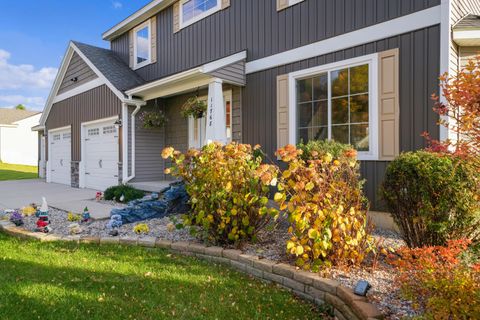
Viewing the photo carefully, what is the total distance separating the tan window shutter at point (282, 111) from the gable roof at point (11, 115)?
33.9m

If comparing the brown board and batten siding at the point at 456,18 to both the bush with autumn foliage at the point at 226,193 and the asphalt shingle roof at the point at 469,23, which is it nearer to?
the asphalt shingle roof at the point at 469,23

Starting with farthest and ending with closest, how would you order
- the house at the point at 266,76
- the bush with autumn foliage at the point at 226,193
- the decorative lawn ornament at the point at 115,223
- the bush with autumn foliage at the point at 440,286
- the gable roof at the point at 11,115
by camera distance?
the gable roof at the point at 11,115 → the decorative lawn ornament at the point at 115,223 → the house at the point at 266,76 → the bush with autumn foliage at the point at 226,193 → the bush with autumn foliage at the point at 440,286

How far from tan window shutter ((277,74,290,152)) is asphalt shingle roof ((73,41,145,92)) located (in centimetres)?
490

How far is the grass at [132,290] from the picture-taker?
2.84m

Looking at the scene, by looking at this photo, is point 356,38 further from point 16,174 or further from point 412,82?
point 16,174

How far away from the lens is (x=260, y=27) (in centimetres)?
733

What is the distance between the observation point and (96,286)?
131 inches

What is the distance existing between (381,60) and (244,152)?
2.92 meters

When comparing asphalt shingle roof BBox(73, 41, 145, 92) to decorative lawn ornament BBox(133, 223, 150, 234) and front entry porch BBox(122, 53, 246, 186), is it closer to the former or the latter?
front entry porch BBox(122, 53, 246, 186)

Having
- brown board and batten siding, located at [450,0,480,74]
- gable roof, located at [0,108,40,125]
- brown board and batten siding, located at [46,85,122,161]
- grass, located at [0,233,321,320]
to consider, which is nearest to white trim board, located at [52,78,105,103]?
brown board and batten siding, located at [46,85,122,161]

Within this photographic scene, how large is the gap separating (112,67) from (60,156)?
4.91 metres

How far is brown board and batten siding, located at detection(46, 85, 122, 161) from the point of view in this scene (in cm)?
1033

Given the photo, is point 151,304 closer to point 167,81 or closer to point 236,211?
point 236,211

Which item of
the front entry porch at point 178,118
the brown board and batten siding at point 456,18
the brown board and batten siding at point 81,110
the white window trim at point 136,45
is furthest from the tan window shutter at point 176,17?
the brown board and batten siding at point 456,18
